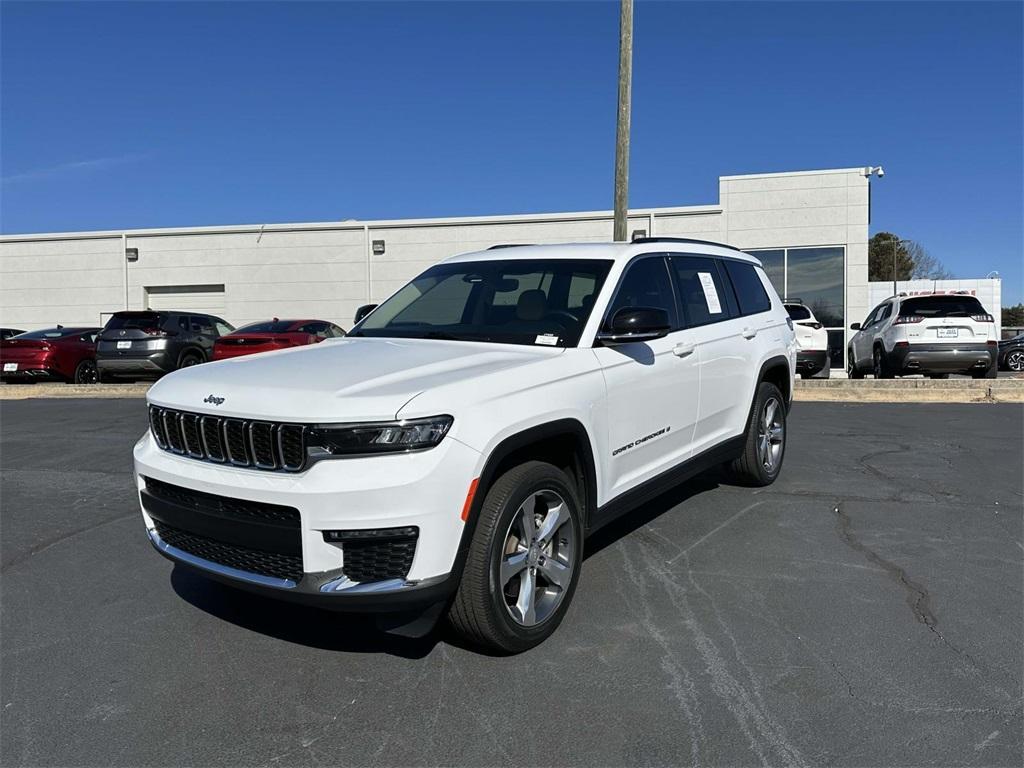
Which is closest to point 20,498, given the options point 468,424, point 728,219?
point 468,424

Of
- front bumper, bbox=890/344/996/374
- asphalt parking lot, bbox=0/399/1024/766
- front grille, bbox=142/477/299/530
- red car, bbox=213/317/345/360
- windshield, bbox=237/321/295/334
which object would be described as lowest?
asphalt parking lot, bbox=0/399/1024/766

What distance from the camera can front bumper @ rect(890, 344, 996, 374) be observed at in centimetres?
1277

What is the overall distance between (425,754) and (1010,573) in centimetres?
343

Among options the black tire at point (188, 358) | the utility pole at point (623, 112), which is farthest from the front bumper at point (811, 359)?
the black tire at point (188, 358)

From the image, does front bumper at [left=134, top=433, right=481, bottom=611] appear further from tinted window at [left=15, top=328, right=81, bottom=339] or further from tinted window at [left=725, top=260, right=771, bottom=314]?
tinted window at [left=15, top=328, right=81, bottom=339]

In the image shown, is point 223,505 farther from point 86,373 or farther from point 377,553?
point 86,373

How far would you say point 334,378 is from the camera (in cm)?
314

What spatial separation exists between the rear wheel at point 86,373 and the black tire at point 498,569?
15984 millimetres

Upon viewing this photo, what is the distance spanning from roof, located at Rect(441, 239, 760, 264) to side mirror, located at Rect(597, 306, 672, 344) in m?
0.65

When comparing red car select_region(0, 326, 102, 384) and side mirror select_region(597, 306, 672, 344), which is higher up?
A: side mirror select_region(597, 306, 672, 344)

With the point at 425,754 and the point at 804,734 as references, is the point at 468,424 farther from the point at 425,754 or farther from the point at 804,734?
the point at 804,734

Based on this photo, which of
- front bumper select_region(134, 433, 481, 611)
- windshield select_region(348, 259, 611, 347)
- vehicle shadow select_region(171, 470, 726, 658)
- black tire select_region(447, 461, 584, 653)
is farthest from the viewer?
windshield select_region(348, 259, 611, 347)

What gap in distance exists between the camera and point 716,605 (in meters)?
3.81

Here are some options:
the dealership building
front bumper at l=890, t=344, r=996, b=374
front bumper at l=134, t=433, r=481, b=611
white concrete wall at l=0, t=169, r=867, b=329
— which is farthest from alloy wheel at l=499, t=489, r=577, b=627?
white concrete wall at l=0, t=169, r=867, b=329
